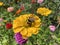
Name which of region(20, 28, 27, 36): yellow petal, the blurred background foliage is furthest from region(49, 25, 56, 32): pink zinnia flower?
region(20, 28, 27, 36): yellow petal

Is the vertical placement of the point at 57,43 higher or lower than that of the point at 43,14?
lower

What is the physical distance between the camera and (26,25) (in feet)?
6.59

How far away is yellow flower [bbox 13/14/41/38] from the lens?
1.96m

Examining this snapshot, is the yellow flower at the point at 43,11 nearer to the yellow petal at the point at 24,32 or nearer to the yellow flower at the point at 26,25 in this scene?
the yellow flower at the point at 26,25

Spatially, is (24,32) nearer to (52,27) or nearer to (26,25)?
(26,25)

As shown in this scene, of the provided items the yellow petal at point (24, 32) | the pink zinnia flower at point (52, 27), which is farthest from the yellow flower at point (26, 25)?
the pink zinnia flower at point (52, 27)

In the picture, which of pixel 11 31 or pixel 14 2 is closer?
pixel 11 31

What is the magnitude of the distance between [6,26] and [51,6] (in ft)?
1.83

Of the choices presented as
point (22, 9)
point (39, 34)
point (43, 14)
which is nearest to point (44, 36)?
point (39, 34)

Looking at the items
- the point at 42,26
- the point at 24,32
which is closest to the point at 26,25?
the point at 24,32

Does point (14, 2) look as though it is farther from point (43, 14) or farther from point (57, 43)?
point (57, 43)

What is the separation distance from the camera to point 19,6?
2.42m

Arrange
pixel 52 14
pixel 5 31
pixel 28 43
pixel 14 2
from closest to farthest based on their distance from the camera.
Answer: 1. pixel 28 43
2. pixel 5 31
3. pixel 52 14
4. pixel 14 2

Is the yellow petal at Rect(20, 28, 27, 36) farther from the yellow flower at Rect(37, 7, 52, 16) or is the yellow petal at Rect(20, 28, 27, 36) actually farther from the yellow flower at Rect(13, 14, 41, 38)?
the yellow flower at Rect(37, 7, 52, 16)
